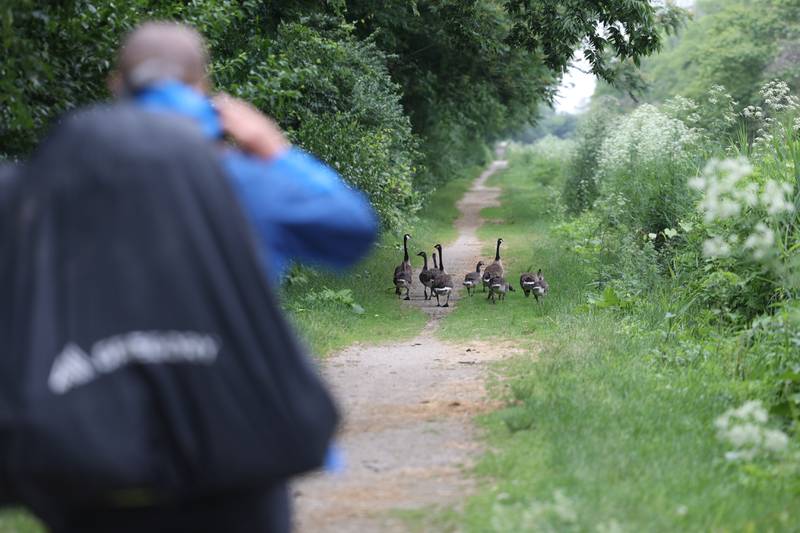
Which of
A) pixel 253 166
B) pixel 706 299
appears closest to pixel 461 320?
pixel 706 299

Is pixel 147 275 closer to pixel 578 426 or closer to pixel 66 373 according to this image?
pixel 66 373

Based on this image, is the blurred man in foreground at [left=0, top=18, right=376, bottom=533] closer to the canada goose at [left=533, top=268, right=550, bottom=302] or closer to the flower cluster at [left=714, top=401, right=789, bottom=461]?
the flower cluster at [left=714, top=401, right=789, bottom=461]

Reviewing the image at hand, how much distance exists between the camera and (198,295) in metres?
2.80

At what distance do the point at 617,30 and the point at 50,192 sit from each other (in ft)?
59.6

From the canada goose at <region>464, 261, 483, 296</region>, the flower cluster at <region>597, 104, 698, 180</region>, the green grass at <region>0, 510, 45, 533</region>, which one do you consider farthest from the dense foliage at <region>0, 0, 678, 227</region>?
the green grass at <region>0, 510, 45, 533</region>

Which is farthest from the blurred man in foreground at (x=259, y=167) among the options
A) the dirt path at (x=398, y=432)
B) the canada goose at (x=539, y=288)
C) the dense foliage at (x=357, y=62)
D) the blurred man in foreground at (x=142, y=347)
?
the canada goose at (x=539, y=288)

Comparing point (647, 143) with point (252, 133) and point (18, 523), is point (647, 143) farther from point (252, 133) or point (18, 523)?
point (252, 133)

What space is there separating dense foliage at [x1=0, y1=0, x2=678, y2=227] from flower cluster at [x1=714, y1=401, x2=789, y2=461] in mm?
5271

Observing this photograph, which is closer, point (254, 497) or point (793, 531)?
point (254, 497)

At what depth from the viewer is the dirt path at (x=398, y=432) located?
6765mm

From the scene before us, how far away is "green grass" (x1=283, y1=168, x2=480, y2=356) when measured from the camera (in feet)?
47.7

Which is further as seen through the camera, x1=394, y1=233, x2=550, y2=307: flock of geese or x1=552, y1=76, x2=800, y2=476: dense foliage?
x1=394, y1=233, x2=550, y2=307: flock of geese

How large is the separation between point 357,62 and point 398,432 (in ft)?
47.5

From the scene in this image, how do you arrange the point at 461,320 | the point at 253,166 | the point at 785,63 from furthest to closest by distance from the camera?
the point at 785,63, the point at 461,320, the point at 253,166
